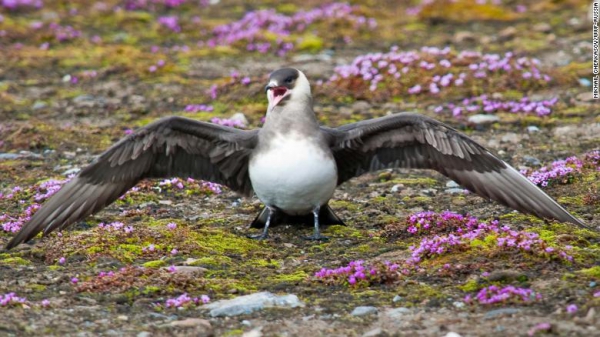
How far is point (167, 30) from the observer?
18.6 metres

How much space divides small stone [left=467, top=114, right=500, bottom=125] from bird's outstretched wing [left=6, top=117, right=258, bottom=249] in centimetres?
440

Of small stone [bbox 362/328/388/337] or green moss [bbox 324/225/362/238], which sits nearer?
small stone [bbox 362/328/388/337]

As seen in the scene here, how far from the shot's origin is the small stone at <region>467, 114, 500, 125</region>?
12.5 metres

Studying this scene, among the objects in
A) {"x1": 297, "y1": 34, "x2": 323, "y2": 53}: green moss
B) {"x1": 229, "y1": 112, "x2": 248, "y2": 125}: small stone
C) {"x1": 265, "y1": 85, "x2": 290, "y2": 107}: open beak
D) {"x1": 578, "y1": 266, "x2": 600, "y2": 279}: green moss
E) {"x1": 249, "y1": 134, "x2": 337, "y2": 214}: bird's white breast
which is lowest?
{"x1": 578, "y1": 266, "x2": 600, "y2": 279}: green moss

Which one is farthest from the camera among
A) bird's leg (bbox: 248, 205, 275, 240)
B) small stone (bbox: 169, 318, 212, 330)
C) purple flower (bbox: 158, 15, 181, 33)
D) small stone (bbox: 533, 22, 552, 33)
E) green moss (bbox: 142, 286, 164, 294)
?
purple flower (bbox: 158, 15, 181, 33)

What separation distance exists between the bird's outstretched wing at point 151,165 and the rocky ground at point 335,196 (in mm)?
252

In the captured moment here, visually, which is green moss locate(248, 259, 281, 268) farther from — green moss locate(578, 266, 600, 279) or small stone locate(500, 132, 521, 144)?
small stone locate(500, 132, 521, 144)

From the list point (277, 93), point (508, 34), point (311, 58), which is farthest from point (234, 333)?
point (508, 34)

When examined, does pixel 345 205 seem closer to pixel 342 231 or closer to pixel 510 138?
pixel 342 231

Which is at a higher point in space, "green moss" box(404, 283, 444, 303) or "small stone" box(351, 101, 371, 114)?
"small stone" box(351, 101, 371, 114)

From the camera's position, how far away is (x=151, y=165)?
8.86 metres

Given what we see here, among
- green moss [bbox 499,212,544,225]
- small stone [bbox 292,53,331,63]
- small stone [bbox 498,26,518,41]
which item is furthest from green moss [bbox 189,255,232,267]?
small stone [bbox 498,26,518,41]

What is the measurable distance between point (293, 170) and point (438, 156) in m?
1.37

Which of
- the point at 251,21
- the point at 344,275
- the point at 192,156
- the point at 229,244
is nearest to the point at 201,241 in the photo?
the point at 229,244
